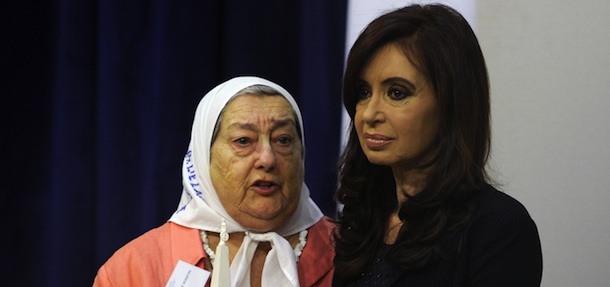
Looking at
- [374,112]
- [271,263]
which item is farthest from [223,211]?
[374,112]

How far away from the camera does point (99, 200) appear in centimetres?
284

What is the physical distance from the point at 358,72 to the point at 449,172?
0.25m

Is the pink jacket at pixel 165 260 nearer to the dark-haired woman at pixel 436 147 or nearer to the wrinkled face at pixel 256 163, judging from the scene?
the wrinkled face at pixel 256 163

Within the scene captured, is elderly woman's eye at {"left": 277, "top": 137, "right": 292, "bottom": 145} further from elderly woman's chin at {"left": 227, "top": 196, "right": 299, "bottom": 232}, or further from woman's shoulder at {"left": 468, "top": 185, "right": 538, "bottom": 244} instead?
woman's shoulder at {"left": 468, "top": 185, "right": 538, "bottom": 244}

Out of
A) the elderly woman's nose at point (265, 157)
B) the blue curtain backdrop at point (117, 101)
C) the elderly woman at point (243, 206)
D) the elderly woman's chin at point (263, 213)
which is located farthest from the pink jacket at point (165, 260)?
the blue curtain backdrop at point (117, 101)

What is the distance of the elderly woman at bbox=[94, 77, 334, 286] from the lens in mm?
2141

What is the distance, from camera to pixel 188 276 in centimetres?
204

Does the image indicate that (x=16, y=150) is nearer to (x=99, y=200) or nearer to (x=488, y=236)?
(x=99, y=200)

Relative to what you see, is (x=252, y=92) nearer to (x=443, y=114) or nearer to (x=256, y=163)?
(x=256, y=163)

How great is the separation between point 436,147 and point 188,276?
29.6 inches

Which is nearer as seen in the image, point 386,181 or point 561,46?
point 386,181

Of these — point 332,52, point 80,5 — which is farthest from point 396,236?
point 80,5

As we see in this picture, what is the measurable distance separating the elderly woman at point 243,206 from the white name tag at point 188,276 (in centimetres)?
7

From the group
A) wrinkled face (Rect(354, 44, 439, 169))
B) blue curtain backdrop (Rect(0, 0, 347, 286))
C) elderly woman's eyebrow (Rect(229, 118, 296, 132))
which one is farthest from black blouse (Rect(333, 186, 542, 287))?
blue curtain backdrop (Rect(0, 0, 347, 286))
